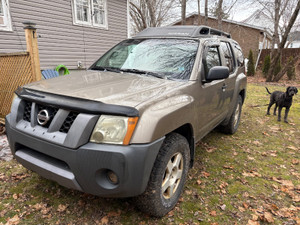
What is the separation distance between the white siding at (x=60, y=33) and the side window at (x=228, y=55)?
252 inches

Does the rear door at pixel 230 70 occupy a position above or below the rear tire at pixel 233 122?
above

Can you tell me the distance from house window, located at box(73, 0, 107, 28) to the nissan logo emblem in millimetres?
8208

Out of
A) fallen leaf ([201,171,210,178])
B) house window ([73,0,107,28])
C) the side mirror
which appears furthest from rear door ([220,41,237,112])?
house window ([73,0,107,28])

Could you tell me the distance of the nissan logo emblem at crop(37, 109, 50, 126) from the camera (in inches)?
75.4

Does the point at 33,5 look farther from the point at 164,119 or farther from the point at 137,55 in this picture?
the point at 164,119

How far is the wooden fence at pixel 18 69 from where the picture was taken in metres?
4.04

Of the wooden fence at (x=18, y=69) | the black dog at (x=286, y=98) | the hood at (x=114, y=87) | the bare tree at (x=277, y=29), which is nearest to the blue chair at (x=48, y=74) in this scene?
the wooden fence at (x=18, y=69)

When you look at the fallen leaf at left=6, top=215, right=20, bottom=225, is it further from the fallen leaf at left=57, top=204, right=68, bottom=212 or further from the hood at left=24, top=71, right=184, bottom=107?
the hood at left=24, top=71, right=184, bottom=107

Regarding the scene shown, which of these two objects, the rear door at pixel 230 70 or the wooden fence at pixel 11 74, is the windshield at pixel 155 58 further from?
the wooden fence at pixel 11 74

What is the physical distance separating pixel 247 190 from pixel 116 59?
102 inches

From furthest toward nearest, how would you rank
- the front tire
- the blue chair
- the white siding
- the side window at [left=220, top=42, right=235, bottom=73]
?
1. the white siding
2. the blue chair
3. the side window at [left=220, top=42, right=235, bottom=73]
4. the front tire

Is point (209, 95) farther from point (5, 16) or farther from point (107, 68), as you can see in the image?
point (5, 16)

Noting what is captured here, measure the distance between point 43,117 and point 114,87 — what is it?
70cm

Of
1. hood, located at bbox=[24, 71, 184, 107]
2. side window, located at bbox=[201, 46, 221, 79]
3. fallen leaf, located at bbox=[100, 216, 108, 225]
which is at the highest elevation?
side window, located at bbox=[201, 46, 221, 79]
